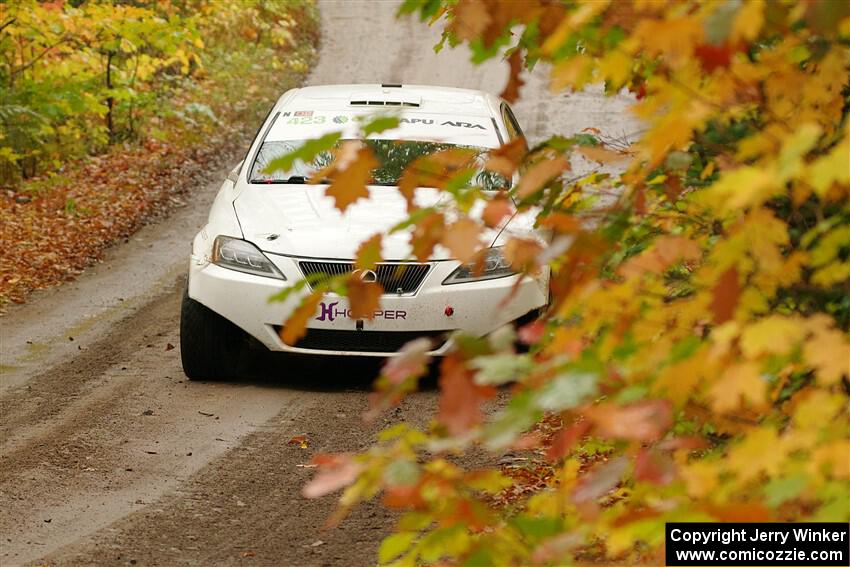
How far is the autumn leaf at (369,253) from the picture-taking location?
257cm

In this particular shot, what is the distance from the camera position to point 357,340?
22.8 feet

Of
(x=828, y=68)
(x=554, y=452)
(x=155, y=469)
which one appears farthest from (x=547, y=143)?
(x=155, y=469)

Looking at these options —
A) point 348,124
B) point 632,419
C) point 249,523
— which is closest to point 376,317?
point 348,124

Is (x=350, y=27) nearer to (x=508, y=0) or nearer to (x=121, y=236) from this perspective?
(x=121, y=236)

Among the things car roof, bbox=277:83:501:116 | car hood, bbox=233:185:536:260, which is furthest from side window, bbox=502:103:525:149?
car hood, bbox=233:185:536:260

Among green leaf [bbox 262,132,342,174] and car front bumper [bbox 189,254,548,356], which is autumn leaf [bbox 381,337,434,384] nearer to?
green leaf [bbox 262,132,342,174]

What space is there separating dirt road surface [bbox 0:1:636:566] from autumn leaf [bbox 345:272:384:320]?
2.13 meters

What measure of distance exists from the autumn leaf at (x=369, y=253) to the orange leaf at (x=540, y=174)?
13.7 inches

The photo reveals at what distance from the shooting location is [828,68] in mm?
2240

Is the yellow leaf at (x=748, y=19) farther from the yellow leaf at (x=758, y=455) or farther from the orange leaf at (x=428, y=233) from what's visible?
the orange leaf at (x=428, y=233)

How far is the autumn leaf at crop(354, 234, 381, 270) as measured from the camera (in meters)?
2.57

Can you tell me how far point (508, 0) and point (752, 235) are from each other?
722mm

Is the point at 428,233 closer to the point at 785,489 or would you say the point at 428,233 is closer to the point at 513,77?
the point at 513,77

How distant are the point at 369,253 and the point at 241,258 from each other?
455 centimetres
